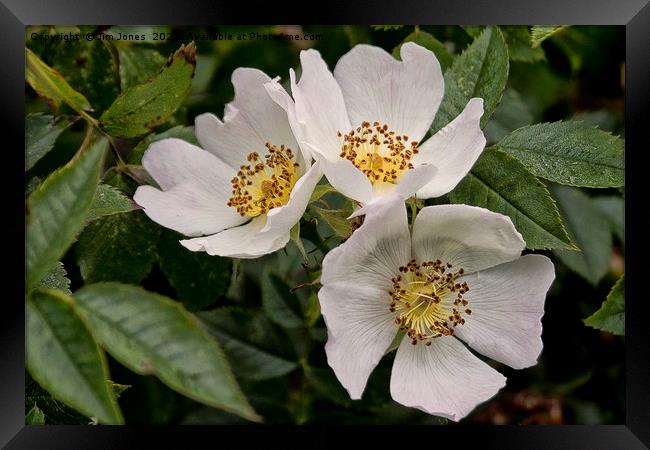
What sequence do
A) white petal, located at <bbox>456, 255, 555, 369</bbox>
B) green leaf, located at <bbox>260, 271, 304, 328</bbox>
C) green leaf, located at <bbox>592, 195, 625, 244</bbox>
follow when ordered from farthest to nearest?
green leaf, located at <bbox>592, 195, 625, 244</bbox> < green leaf, located at <bbox>260, 271, 304, 328</bbox> < white petal, located at <bbox>456, 255, 555, 369</bbox>

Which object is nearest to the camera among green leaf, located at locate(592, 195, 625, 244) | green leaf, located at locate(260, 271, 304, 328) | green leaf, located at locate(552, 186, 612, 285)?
green leaf, located at locate(260, 271, 304, 328)

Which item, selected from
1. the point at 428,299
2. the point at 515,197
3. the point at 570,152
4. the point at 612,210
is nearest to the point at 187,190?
the point at 428,299

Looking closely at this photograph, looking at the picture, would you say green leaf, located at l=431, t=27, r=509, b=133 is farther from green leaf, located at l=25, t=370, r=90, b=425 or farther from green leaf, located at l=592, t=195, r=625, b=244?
green leaf, located at l=25, t=370, r=90, b=425

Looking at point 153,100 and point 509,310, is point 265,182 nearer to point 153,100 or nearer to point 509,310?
point 153,100

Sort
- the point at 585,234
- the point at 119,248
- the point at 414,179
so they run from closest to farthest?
1. the point at 414,179
2. the point at 119,248
3. the point at 585,234

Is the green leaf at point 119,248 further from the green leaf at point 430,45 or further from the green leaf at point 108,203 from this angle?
the green leaf at point 430,45

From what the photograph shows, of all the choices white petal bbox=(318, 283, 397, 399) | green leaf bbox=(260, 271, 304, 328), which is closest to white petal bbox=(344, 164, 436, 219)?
white petal bbox=(318, 283, 397, 399)

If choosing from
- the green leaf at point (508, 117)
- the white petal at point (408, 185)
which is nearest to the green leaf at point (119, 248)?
the white petal at point (408, 185)
